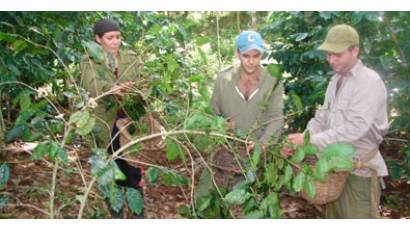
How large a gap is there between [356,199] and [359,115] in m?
0.28

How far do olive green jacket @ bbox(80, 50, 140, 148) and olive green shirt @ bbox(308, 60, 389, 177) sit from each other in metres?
0.69

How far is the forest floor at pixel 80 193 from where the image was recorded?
6.51 ft

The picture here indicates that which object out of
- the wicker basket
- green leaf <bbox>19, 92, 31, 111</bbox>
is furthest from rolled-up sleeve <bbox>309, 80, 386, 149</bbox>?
green leaf <bbox>19, 92, 31, 111</bbox>

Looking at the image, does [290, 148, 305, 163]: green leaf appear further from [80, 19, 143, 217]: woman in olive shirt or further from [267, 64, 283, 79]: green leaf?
[80, 19, 143, 217]: woman in olive shirt

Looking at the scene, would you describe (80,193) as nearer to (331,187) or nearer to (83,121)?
(83,121)

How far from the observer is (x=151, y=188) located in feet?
7.92

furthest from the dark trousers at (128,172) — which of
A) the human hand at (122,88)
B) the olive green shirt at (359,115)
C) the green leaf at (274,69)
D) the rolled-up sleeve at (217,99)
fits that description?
the olive green shirt at (359,115)

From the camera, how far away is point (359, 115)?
4.99 feet

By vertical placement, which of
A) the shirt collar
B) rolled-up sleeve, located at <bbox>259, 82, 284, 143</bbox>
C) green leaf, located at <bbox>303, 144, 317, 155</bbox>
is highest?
the shirt collar

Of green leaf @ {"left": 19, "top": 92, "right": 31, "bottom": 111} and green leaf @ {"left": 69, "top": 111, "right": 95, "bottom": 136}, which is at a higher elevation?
green leaf @ {"left": 19, "top": 92, "right": 31, "bottom": 111}

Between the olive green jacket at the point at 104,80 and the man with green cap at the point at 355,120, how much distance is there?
0.64 m

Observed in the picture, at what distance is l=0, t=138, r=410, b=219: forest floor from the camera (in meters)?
1.98
